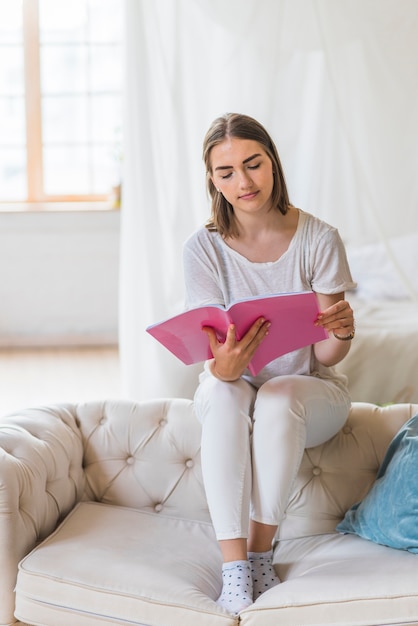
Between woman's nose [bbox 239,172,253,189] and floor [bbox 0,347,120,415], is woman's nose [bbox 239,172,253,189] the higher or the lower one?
→ the higher one

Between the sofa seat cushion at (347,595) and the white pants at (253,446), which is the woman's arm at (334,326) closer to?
the white pants at (253,446)

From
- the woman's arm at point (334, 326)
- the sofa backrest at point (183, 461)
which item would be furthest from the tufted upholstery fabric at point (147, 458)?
the woman's arm at point (334, 326)

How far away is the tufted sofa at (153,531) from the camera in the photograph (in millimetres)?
1785

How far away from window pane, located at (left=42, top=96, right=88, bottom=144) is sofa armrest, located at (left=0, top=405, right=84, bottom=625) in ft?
10.8

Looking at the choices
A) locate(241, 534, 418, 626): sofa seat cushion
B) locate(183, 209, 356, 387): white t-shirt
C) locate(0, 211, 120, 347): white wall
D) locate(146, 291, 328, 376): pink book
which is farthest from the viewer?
locate(0, 211, 120, 347): white wall

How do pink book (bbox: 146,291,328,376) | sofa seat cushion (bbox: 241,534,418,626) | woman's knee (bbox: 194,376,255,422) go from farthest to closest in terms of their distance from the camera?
woman's knee (bbox: 194,376,255,422), pink book (bbox: 146,291,328,376), sofa seat cushion (bbox: 241,534,418,626)

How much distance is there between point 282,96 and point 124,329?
1.10 meters

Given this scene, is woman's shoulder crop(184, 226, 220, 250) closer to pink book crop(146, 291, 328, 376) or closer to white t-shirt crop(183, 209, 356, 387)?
white t-shirt crop(183, 209, 356, 387)

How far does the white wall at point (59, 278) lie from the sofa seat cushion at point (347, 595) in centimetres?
351

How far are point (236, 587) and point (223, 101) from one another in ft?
6.56

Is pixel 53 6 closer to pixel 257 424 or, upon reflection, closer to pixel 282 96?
pixel 282 96

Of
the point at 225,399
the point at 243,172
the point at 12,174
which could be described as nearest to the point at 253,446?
the point at 225,399

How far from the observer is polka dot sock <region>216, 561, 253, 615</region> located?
1822 millimetres

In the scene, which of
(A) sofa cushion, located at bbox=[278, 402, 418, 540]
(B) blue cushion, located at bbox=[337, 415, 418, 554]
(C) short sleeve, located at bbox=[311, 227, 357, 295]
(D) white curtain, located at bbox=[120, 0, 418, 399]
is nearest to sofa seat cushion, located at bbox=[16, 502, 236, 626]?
(A) sofa cushion, located at bbox=[278, 402, 418, 540]
